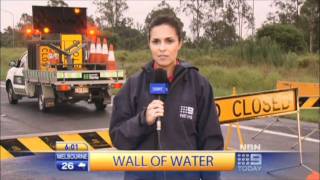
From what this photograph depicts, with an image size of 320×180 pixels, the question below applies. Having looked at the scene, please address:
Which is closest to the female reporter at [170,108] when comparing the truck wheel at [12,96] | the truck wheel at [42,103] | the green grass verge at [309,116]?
the green grass verge at [309,116]

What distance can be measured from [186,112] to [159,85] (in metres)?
0.28

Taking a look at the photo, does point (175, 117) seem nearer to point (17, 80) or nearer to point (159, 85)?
point (159, 85)

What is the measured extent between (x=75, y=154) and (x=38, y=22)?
17222 mm

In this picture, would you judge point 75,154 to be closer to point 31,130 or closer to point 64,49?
point 31,130

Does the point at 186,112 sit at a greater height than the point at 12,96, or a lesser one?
greater

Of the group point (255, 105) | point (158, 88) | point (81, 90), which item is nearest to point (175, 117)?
point (158, 88)

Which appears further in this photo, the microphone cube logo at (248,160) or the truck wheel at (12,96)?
the truck wheel at (12,96)

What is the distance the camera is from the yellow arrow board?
26.8 feet

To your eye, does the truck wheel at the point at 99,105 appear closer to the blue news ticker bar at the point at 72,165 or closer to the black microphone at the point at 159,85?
the blue news ticker bar at the point at 72,165

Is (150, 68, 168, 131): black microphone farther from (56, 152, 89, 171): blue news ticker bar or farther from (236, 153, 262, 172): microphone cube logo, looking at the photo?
(236, 153, 262, 172): microphone cube logo

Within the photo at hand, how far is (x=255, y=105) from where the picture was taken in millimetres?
8266

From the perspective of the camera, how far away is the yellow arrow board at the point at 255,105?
8156 mm

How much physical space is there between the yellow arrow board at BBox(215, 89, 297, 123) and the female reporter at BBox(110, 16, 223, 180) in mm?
4690

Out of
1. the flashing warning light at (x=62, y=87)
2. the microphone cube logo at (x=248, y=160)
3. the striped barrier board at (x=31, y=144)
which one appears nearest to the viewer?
the microphone cube logo at (x=248, y=160)
